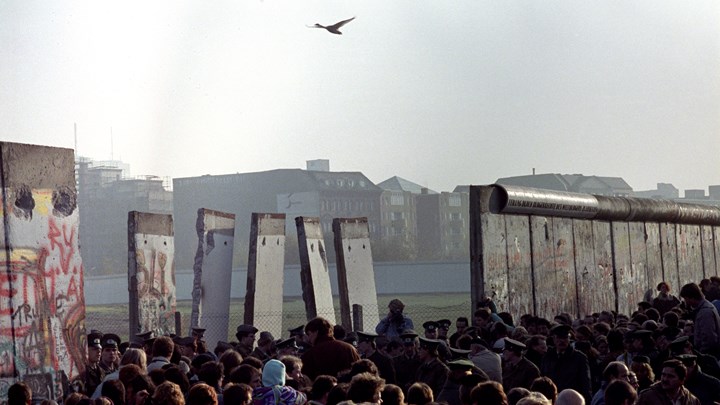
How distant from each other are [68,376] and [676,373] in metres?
7.38

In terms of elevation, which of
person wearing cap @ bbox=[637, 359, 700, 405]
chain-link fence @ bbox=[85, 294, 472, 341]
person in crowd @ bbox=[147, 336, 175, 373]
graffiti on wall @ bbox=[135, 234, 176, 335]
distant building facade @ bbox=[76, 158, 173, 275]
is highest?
distant building facade @ bbox=[76, 158, 173, 275]

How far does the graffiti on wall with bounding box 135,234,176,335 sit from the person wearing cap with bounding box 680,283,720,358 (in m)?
8.79

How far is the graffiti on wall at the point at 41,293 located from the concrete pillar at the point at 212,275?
697 cm

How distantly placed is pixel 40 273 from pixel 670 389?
24.5 feet

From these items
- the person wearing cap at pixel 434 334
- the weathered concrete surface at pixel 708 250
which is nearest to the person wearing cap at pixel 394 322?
the person wearing cap at pixel 434 334

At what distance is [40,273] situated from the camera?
14.4 metres

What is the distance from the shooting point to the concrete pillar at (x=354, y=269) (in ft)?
77.7

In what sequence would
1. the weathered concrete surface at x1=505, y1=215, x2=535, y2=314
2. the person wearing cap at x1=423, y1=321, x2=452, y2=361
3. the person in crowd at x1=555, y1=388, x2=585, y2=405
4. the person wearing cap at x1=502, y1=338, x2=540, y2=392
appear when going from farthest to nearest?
the weathered concrete surface at x1=505, y1=215, x2=535, y2=314 → the person wearing cap at x1=423, y1=321, x2=452, y2=361 → the person wearing cap at x1=502, y1=338, x2=540, y2=392 → the person in crowd at x1=555, y1=388, x2=585, y2=405

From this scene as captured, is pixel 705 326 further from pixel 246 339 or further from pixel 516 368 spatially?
pixel 246 339

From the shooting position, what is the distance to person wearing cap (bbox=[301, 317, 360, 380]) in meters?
12.9

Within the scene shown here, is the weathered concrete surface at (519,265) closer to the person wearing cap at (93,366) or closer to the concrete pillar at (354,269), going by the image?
the concrete pillar at (354,269)

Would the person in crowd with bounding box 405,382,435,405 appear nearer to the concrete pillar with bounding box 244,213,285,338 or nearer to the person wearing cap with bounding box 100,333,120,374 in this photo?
the person wearing cap with bounding box 100,333,120,374

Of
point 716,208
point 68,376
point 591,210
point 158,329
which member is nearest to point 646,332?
point 68,376

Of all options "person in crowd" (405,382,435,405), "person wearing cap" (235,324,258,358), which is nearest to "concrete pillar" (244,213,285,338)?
"person wearing cap" (235,324,258,358)
